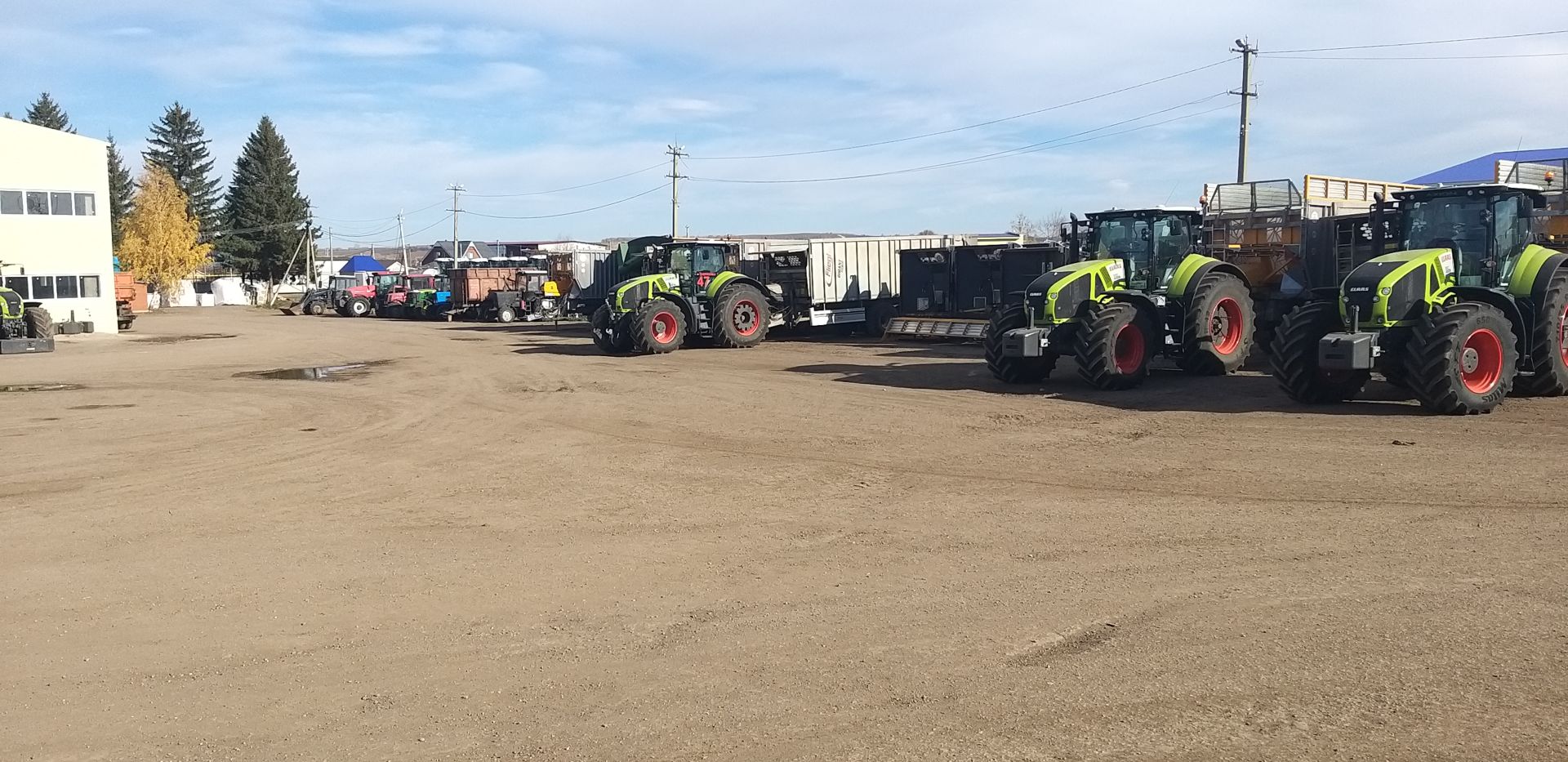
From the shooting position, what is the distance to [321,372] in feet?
69.3

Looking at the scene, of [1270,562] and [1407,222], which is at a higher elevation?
[1407,222]

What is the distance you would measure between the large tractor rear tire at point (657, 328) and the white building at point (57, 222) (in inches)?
892

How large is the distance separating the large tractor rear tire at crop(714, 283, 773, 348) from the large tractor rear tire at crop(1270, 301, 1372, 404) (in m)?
12.9

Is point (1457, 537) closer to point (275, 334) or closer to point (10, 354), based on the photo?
point (10, 354)

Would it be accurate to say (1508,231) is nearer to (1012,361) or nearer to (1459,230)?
(1459,230)

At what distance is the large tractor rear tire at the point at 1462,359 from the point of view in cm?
1172

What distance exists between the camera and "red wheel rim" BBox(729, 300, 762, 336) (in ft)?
80.3

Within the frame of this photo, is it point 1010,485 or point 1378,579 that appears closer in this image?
point 1378,579

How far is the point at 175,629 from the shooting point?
233 inches

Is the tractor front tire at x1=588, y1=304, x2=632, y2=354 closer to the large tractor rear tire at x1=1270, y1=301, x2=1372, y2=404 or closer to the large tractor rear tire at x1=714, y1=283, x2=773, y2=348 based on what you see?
the large tractor rear tire at x1=714, y1=283, x2=773, y2=348

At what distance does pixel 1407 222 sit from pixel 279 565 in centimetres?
1222

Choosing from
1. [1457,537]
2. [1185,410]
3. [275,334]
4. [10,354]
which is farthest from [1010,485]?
[275,334]

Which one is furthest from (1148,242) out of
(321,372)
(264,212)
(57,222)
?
(264,212)

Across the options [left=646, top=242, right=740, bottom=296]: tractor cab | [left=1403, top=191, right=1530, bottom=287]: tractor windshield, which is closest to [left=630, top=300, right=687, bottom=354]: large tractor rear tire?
[left=646, top=242, right=740, bottom=296]: tractor cab
